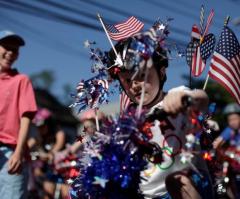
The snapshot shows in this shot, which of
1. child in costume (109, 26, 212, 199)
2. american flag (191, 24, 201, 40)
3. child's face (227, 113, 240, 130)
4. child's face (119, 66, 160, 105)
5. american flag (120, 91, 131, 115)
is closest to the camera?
child in costume (109, 26, 212, 199)

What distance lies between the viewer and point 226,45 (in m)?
3.90

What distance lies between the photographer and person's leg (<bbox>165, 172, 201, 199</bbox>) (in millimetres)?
2572

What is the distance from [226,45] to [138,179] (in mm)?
1598

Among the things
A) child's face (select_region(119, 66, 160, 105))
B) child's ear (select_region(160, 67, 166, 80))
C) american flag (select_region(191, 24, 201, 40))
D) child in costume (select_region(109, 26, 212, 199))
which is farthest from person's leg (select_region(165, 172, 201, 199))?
american flag (select_region(191, 24, 201, 40))

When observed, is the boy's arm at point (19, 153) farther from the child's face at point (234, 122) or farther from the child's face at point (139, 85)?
the child's face at point (234, 122)

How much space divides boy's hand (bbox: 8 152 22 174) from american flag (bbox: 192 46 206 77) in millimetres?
1226

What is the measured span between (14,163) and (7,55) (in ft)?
2.53

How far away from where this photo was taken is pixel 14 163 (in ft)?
12.9

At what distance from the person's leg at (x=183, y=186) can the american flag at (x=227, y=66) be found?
4.28ft

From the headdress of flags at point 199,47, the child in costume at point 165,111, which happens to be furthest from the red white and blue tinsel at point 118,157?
the headdress of flags at point 199,47

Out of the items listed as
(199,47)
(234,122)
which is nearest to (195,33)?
(199,47)

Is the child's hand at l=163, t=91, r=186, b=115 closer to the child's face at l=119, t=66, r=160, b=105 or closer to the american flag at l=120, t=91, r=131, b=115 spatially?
the child's face at l=119, t=66, r=160, b=105

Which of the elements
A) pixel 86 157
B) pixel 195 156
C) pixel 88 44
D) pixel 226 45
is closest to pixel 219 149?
pixel 195 156

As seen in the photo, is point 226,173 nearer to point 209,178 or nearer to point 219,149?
point 209,178
